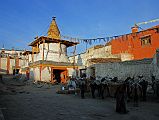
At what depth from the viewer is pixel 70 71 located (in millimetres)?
32688

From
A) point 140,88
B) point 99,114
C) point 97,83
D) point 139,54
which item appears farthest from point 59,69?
point 99,114

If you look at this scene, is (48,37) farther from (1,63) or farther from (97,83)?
(1,63)

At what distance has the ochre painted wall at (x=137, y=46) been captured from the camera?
30.3 metres

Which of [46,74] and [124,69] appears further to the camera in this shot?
[46,74]

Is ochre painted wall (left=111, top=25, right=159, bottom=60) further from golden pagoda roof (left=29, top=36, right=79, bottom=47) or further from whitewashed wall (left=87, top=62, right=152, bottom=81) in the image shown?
golden pagoda roof (left=29, top=36, right=79, bottom=47)

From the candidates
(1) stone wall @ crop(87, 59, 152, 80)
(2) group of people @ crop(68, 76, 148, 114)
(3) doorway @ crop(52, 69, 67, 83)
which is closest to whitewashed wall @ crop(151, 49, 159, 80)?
(1) stone wall @ crop(87, 59, 152, 80)

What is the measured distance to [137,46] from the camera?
33.2 metres

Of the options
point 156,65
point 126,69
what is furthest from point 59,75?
point 156,65

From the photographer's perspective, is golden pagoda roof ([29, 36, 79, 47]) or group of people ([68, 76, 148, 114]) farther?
golden pagoda roof ([29, 36, 79, 47])

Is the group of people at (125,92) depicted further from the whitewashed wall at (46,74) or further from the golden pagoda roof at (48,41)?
the golden pagoda roof at (48,41)

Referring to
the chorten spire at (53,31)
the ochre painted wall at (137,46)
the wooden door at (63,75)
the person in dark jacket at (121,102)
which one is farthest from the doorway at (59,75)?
the person in dark jacket at (121,102)

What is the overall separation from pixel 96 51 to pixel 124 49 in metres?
8.10

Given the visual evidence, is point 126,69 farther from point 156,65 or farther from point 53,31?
point 53,31

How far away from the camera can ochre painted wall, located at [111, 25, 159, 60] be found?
3033cm
